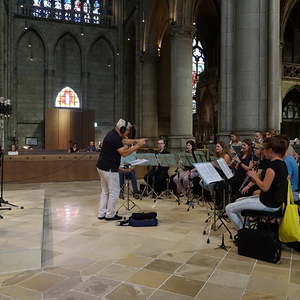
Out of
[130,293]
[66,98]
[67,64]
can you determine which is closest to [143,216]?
[130,293]

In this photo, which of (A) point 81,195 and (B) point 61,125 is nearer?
(A) point 81,195

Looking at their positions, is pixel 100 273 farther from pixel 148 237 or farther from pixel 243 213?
pixel 243 213

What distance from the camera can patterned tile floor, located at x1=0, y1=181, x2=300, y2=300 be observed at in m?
3.31

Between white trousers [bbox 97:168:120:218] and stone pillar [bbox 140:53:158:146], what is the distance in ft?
54.3

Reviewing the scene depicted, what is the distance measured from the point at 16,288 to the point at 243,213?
2.72 meters

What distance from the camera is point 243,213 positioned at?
4648 millimetres

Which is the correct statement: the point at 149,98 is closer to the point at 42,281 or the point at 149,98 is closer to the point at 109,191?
the point at 109,191

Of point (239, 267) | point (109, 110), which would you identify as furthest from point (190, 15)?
point (239, 267)

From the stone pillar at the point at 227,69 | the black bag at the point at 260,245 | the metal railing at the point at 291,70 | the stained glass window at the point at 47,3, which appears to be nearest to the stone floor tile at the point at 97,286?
the black bag at the point at 260,245

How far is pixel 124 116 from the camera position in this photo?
94.7 feet

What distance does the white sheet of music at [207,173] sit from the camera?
191 inches

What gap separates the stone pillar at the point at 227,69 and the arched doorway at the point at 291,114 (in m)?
13.6

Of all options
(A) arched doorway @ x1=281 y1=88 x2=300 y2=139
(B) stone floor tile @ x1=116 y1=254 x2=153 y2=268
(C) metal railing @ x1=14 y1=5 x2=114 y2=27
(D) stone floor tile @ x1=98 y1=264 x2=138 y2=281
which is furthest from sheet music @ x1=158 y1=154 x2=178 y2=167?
(C) metal railing @ x1=14 y1=5 x2=114 y2=27

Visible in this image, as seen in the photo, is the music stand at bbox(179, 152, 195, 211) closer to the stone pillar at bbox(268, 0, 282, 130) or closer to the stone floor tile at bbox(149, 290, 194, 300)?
the stone pillar at bbox(268, 0, 282, 130)
